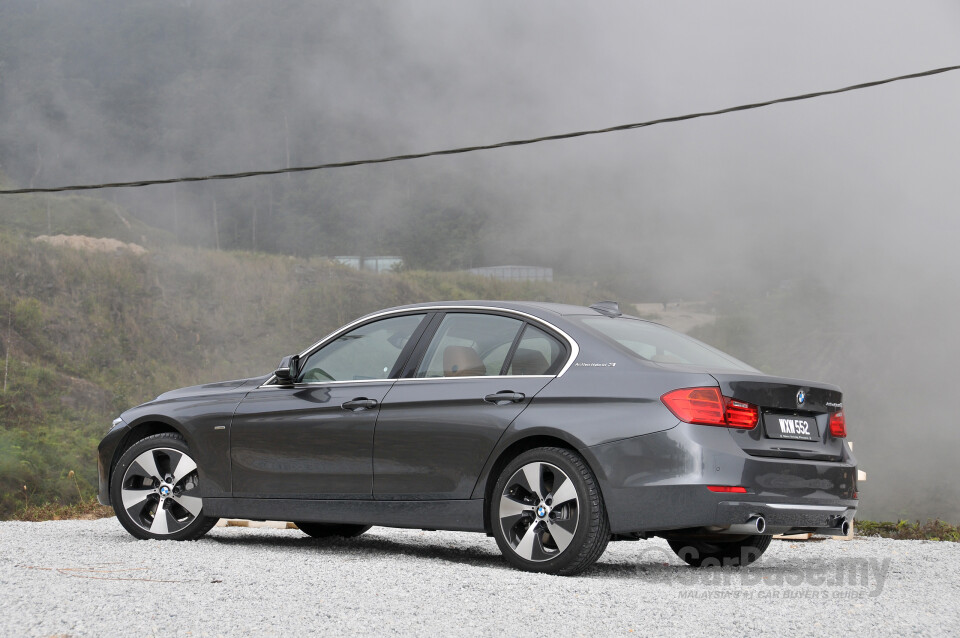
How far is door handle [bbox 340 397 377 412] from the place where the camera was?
6.73 meters

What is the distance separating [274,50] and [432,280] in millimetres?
72539

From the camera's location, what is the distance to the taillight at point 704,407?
5.55 m

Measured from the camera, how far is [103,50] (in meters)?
110

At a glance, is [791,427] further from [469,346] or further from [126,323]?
[126,323]

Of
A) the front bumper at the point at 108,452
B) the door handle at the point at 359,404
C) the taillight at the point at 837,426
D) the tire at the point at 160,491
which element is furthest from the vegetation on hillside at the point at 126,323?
the taillight at the point at 837,426

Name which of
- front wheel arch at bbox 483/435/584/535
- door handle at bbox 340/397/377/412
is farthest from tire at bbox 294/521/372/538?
front wheel arch at bbox 483/435/584/535

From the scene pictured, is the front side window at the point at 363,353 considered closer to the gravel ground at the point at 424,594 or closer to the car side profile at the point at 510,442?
the car side profile at the point at 510,442

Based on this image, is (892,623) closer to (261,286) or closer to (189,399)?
(189,399)

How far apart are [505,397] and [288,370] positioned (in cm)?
180

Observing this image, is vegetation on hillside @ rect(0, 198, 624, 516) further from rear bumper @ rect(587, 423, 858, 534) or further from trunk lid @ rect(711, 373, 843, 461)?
trunk lid @ rect(711, 373, 843, 461)

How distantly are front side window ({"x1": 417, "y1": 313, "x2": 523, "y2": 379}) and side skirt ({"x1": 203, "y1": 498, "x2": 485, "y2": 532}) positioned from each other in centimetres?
81

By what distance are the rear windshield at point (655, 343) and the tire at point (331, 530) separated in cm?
280

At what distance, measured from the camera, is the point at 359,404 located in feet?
22.2

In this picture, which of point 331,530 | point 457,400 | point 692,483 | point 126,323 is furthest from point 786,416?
point 126,323
